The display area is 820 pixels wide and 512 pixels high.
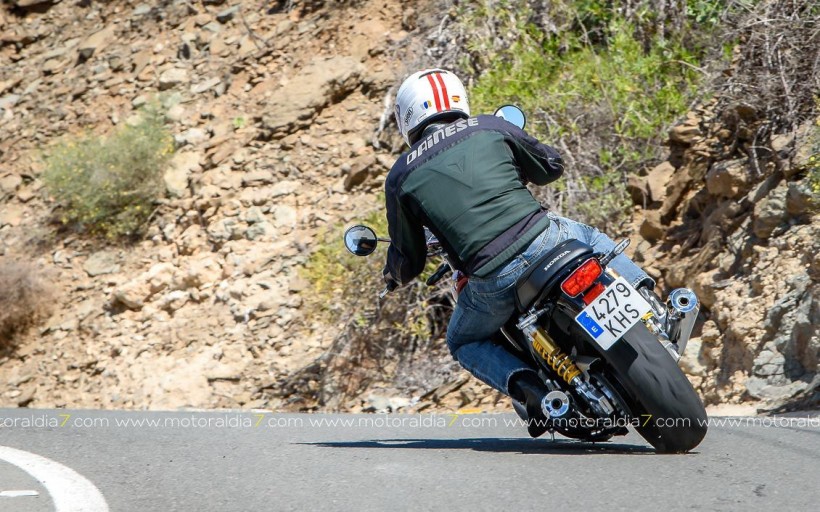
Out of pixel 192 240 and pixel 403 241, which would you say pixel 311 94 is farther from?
pixel 403 241

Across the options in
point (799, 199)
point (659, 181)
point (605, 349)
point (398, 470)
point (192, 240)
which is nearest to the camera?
point (605, 349)

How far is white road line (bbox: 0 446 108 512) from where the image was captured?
13.9 ft

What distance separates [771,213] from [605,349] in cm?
411

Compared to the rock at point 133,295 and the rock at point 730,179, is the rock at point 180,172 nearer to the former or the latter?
the rock at point 133,295

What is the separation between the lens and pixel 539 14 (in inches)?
498

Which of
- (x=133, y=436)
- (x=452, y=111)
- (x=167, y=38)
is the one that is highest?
(x=452, y=111)

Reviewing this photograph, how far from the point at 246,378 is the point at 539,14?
5204mm

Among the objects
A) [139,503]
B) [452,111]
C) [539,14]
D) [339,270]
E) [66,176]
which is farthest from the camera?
[66,176]

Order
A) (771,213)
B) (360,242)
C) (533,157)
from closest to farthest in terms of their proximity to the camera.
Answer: (533,157) → (360,242) → (771,213)

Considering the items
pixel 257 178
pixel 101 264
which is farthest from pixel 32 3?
pixel 257 178

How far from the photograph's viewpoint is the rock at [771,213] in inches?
323

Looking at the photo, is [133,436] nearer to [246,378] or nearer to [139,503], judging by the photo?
[139,503]

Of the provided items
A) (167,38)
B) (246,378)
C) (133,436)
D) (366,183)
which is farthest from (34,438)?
(167,38)

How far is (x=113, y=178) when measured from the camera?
15.0 m
